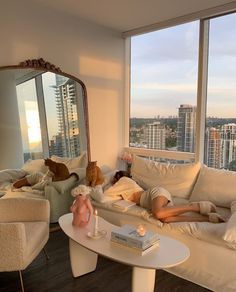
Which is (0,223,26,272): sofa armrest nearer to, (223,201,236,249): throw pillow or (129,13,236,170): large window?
(223,201,236,249): throw pillow

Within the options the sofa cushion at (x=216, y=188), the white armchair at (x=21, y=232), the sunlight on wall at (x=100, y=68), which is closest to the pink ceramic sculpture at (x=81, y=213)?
the white armchair at (x=21, y=232)

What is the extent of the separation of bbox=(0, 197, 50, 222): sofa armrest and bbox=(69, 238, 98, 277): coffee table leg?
41 centimetres

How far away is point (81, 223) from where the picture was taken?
2375 millimetres

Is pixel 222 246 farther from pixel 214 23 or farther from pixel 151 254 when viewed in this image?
pixel 214 23

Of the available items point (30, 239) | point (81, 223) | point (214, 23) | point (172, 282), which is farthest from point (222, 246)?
point (214, 23)

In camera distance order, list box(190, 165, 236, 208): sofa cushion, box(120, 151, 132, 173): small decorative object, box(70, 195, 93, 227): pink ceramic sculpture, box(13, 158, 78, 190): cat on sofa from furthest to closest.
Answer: box(120, 151, 132, 173): small decorative object < box(13, 158, 78, 190): cat on sofa < box(190, 165, 236, 208): sofa cushion < box(70, 195, 93, 227): pink ceramic sculpture

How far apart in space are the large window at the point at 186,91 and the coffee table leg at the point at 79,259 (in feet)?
6.85

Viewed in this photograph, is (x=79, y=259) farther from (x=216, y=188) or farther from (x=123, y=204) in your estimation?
(x=216, y=188)

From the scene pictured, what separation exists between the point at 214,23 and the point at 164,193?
7.43 ft

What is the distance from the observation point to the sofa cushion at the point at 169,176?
318 centimetres

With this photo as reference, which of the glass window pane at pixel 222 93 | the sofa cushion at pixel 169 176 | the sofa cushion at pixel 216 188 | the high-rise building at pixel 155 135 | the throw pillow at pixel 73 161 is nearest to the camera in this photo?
the sofa cushion at pixel 216 188

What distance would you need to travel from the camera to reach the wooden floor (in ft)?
7.52

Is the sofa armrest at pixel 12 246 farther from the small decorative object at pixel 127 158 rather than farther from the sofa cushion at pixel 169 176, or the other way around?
the small decorative object at pixel 127 158

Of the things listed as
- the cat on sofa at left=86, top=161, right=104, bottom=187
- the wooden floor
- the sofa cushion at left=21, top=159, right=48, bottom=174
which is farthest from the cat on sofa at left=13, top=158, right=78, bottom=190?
the wooden floor
